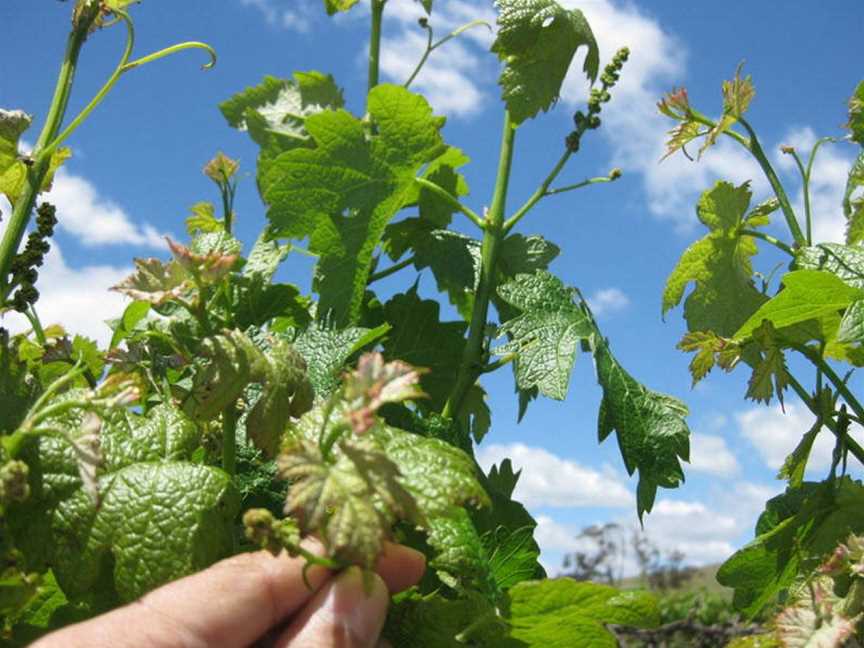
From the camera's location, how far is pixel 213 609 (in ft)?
3.12

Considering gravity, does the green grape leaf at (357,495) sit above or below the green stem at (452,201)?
below

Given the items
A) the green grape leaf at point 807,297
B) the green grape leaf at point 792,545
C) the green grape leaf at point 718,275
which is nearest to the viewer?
the green grape leaf at point 807,297

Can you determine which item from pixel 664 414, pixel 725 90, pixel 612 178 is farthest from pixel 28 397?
pixel 725 90

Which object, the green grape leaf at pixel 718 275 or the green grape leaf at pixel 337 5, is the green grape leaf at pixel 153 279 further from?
the green grape leaf at pixel 718 275

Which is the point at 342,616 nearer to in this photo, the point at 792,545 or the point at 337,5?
the point at 792,545

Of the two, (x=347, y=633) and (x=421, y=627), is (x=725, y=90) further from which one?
(x=347, y=633)

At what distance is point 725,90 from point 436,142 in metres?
0.55

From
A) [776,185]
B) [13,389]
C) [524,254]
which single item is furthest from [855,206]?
[13,389]

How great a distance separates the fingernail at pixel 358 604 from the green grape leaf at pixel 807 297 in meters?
0.81

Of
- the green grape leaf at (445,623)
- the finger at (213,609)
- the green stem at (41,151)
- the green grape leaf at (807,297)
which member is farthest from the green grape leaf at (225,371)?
the green grape leaf at (807,297)

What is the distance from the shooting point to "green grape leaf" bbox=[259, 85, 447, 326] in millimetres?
1619

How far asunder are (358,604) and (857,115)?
4.48 feet

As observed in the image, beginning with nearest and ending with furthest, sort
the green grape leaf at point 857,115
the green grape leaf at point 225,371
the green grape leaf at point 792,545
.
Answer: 1. the green grape leaf at point 225,371
2. the green grape leaf at point 792,545
3. the green grape leaf at point 857,115

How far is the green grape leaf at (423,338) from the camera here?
5.58 ft
